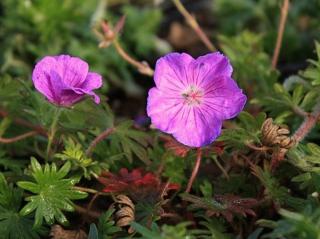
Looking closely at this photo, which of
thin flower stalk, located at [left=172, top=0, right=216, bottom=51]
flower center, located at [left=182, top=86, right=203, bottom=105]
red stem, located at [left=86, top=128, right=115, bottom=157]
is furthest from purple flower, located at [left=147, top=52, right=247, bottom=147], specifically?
thin flower stalk, located at [left=172, top=0, right=216, bottom=51]

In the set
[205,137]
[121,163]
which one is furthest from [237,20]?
[205,137]

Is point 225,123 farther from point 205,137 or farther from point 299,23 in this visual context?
point 299,23

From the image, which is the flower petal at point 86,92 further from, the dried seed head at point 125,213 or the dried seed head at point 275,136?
the dried seed head at point 275,136

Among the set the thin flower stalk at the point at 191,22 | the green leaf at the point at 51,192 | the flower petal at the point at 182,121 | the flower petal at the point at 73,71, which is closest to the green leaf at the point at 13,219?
the green leaf at the point at 51,192

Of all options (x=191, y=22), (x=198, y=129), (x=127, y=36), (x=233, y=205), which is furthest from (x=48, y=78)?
(x=127, y=36)

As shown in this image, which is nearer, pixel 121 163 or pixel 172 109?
pixel 172 109

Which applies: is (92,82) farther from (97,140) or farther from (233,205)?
(233,205)
